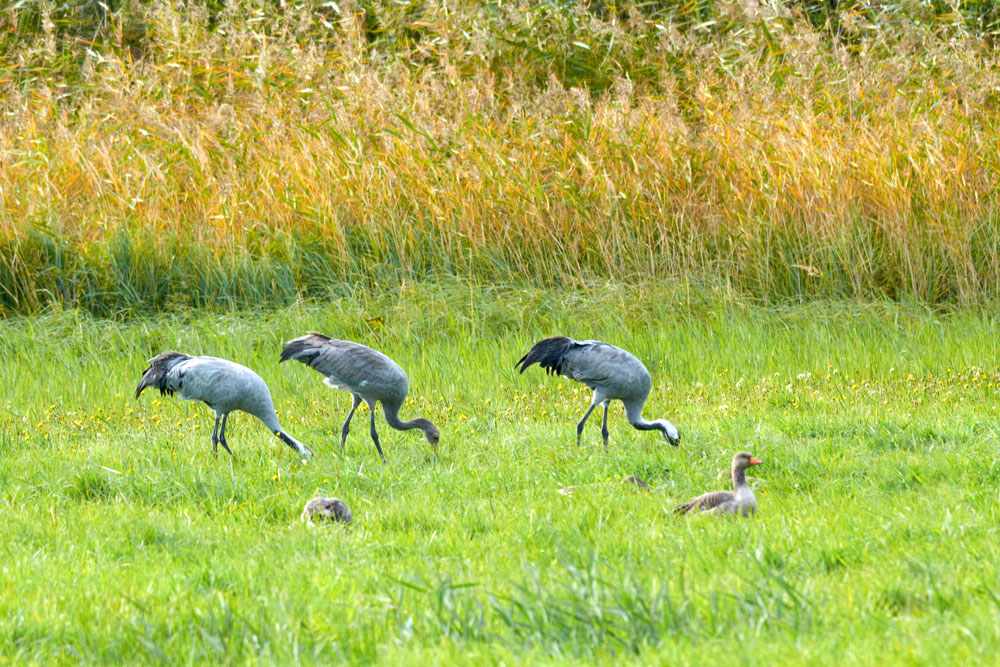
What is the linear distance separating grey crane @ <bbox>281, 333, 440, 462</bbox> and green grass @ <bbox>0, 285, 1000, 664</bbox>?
8.7 inches

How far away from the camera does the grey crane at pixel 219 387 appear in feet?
21.7

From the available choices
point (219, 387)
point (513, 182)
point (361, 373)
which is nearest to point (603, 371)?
point (361, 373)

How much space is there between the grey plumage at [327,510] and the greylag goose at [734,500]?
4.91ft

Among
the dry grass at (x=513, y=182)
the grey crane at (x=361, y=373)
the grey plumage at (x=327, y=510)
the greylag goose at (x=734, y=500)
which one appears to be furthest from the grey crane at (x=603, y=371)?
the dry grass at (x=513, y=182)

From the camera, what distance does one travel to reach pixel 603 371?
6844 mm

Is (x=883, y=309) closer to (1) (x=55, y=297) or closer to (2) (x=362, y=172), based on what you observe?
(2) (x=362, y=172)

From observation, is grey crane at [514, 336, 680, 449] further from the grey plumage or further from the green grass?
the grey plumage

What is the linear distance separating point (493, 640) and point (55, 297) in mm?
8074

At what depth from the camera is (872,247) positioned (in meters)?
9.96

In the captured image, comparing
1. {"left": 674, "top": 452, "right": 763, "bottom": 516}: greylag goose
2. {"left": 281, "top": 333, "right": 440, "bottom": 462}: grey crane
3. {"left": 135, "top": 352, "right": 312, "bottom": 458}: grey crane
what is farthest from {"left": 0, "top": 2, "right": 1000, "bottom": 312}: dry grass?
{"left": 674, "top": 452, "right": 763, "bottom": 516}: greylag goose

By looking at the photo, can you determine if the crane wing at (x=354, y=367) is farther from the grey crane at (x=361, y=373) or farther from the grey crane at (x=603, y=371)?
the grey crane at (x=603, y=371)

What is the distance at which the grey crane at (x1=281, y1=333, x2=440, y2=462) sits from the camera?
6.84m

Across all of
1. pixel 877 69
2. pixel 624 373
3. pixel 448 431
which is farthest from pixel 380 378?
pixel 877 69

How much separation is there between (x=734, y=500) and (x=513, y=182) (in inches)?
237
